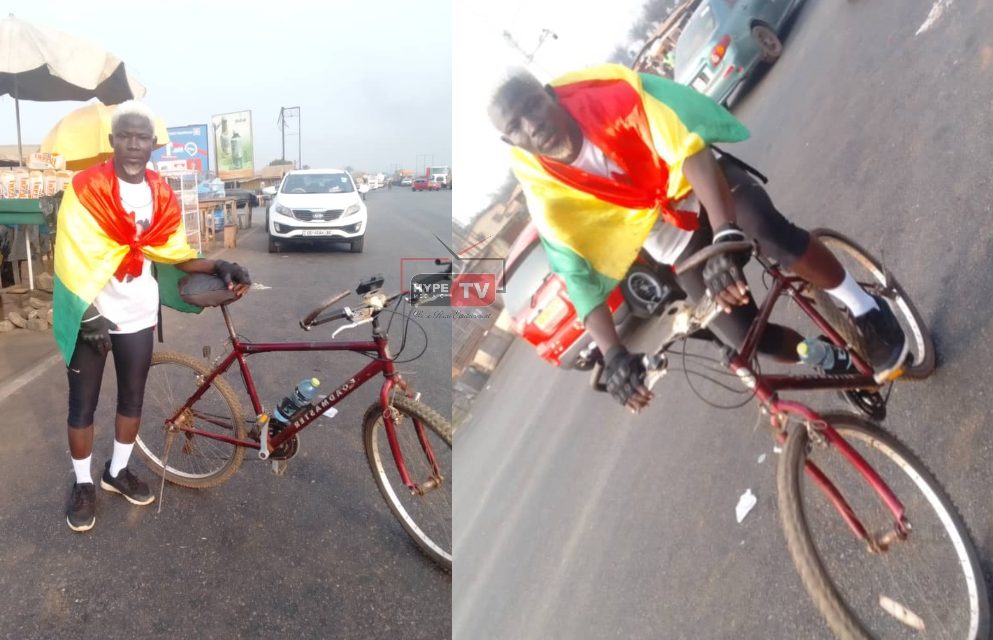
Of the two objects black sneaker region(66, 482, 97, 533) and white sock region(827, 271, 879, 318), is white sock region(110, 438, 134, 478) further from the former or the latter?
white sock region(827, 271, 879, 318)

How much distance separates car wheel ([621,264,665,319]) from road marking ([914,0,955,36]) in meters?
2.58

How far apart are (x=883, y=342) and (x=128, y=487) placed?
3.03m

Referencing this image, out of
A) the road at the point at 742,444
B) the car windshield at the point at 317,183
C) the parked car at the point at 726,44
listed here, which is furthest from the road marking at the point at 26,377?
the car windshield at the point at 317,183

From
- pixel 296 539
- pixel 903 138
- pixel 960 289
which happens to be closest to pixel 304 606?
pixel 296 539

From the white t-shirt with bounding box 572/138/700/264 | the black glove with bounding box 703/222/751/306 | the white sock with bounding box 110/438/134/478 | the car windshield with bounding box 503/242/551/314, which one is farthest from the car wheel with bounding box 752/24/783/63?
the white sock with bounding box 110/438/134/478

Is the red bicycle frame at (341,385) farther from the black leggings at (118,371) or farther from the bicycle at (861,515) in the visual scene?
the bicycle at (861,515)

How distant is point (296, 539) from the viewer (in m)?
2.76

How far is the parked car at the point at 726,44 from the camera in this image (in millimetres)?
6047

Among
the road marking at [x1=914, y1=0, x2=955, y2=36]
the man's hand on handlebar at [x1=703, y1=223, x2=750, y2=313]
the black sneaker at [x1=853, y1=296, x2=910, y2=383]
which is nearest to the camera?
the man's hand on handlebar at [x1=703, y1=223, x2=750, y2=313]

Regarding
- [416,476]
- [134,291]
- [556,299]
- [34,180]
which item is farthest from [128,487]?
[34,180]

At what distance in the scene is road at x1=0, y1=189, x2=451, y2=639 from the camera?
2.30 meters

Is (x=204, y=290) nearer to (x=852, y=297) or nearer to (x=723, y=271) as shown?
(x=723, y=271)

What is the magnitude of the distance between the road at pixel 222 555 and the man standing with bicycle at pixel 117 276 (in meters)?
0.21

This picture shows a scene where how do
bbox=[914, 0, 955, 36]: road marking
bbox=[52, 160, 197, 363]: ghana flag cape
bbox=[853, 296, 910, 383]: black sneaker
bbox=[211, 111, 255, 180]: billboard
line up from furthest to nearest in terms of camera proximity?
1. bbox=[211, 111, 255, 180]: billboard
2. bbox=[914, 0, 955, 36]: road marking
3. bbox=[52, 160, 197, 363]: ghana flag cape
4. bbox=[853, 296, 910, 383]: black sneaker
